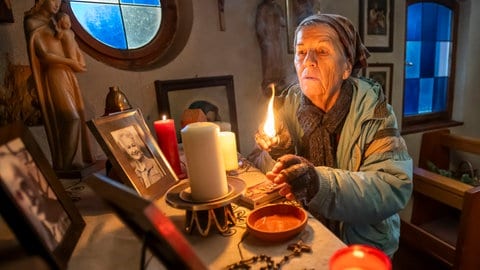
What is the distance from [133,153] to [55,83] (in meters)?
0.36

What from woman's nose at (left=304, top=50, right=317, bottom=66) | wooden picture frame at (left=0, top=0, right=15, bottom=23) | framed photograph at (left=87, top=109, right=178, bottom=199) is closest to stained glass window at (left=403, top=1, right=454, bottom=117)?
woman's nose at (left=304, top=50, right=317, bottom=66)

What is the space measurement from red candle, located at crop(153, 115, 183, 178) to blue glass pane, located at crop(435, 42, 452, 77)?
2.49 metres

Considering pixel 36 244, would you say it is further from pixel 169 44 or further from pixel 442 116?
pixel 442 116

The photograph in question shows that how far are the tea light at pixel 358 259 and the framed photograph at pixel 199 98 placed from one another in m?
1.09

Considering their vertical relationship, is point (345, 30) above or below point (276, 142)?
above

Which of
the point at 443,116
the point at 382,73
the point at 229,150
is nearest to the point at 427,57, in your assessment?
the point at 443,116

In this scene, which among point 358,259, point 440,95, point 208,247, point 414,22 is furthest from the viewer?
point 440,95

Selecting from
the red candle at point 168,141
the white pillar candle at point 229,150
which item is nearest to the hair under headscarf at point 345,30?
the white pillar candle at point 229,150

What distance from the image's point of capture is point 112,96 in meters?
0.86

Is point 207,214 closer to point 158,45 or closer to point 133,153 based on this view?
point 133,153

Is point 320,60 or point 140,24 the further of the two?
point 140,24

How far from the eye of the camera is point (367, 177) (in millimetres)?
756

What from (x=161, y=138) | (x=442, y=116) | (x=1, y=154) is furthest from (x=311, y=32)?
(x=442, y=116)

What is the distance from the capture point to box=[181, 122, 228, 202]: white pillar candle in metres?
0.56
